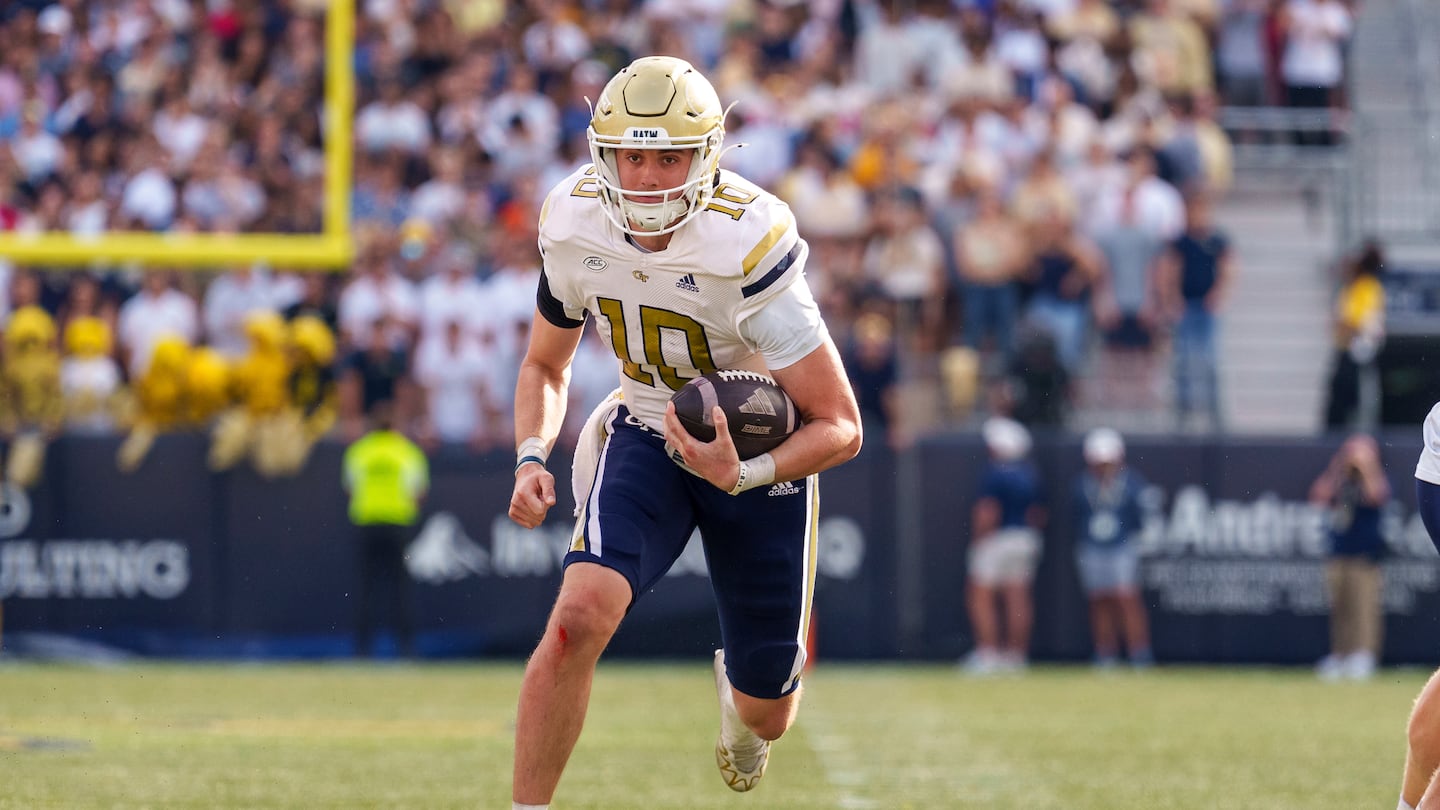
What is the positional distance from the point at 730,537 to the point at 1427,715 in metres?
1.57

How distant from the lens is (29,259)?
1110cm

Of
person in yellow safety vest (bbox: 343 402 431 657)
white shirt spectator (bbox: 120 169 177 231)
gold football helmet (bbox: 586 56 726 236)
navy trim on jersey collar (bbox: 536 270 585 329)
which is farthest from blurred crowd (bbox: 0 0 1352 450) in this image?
gold football helmet (bbox: 586 56 726 236)

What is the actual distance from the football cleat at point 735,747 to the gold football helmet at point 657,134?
50.7 inches

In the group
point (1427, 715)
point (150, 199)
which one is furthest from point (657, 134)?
point (150, 199)

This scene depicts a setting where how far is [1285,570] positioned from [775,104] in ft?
15.1

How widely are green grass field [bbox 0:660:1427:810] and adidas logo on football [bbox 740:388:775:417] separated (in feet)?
6.18

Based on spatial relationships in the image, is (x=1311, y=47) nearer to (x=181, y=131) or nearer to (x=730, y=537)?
(x=181, y=131)

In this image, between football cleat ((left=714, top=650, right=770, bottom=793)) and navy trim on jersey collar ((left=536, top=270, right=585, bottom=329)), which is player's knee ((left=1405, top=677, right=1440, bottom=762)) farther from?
navy trim on jersey collar ((left=536, top=270, right=585, bottom=329))

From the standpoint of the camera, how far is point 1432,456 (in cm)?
452

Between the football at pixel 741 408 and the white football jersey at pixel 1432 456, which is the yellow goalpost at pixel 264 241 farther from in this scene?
the white football jersey at pixel 1432 456

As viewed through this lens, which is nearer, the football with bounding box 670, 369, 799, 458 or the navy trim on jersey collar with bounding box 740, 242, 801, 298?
the football with bounding box 670, 369, 799, 458

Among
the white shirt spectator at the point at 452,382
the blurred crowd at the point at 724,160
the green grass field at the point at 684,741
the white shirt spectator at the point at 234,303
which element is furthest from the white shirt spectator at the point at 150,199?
the green grass field at the point at 684,741

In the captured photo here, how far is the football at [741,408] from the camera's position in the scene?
4.28 meters

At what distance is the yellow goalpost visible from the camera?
11047 mm
